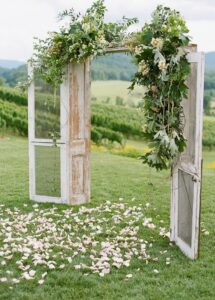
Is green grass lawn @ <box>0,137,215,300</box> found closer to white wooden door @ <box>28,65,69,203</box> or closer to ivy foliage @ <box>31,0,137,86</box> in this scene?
white wooden door @ <box>28,65,69,203</box>

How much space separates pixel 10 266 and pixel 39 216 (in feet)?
6.28

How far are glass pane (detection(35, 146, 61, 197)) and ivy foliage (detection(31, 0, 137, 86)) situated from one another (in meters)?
1.01

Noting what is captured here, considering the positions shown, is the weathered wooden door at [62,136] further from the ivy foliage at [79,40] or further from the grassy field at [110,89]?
the grassy field at [110,89]

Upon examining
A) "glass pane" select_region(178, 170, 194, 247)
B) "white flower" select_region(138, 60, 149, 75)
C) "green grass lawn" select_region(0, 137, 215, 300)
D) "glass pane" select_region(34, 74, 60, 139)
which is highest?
"white flower" select_region(138, 60, 149, 75)

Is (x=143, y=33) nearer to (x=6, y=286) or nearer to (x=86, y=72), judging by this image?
(x=86, y=72)

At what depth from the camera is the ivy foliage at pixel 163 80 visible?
521 cm

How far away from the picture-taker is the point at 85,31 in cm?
694

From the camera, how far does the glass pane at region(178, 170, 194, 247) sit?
5457 millimetres

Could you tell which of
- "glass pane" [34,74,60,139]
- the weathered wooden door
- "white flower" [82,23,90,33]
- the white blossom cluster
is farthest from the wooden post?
"white flower" [82,23,90,33]

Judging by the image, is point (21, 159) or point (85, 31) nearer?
point (85, 31)

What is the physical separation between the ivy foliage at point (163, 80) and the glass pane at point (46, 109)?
6.99 ft

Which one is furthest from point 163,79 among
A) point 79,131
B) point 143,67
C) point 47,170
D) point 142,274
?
point 47,170

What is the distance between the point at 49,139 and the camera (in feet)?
25.0

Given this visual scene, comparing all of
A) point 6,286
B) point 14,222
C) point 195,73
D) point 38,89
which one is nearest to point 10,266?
point 6,286
